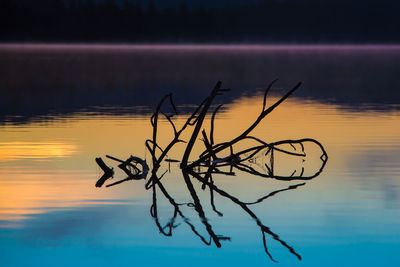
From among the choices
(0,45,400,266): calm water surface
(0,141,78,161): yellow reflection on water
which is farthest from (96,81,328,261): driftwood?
(0,141,78,161): yellow reflection on water

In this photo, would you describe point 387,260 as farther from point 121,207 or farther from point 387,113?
point 387,113

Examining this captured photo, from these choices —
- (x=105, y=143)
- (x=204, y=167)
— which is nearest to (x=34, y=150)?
(x=105, y=143)

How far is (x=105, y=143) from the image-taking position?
58.0 feet

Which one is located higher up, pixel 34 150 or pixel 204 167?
pixel 204 167

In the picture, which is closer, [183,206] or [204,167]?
[183,206]

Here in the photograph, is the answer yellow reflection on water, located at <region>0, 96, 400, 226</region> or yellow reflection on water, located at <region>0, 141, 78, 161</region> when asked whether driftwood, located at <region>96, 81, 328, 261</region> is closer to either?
yellow reflection on water, located at <region>0, 96, 400, 226</region>

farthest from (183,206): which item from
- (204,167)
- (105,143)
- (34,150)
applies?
(105,143)

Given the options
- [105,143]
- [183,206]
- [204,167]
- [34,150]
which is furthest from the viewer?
[105,143]

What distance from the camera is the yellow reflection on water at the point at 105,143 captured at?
1216cm

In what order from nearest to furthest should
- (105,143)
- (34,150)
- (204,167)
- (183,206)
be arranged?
(183,206)
(204,167)
(34,150)
(105,143)

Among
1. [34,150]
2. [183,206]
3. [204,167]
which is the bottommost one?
[34,150]

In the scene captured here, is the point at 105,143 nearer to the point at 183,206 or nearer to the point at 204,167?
the point at 204,167

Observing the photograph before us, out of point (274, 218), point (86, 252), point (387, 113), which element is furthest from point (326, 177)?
point (387, 113)

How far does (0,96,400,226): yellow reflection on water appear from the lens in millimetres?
12156
